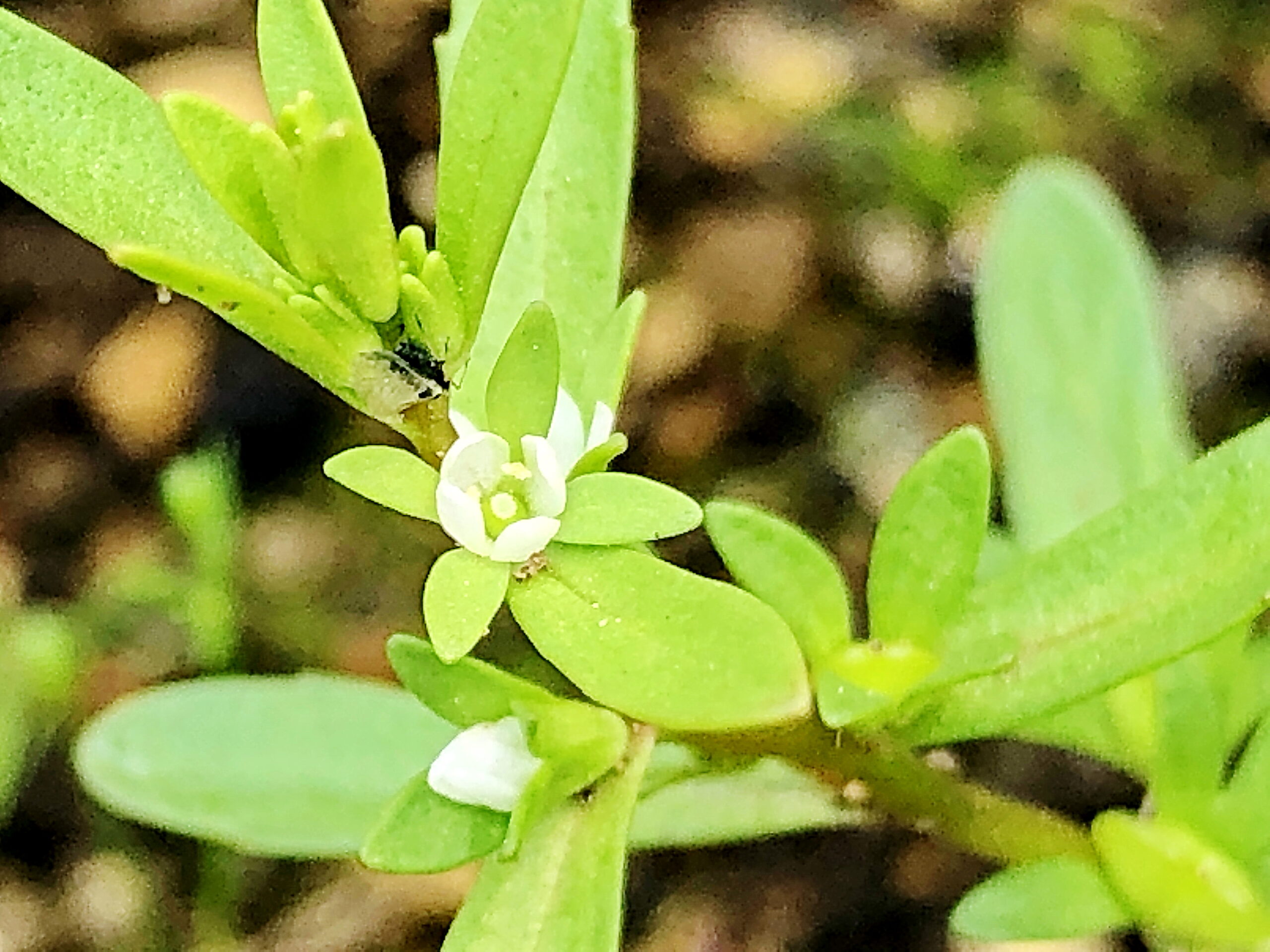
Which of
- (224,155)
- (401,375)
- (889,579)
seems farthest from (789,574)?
(224,155)

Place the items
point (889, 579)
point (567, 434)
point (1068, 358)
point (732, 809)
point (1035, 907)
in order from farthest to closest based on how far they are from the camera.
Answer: point (1068, 358) < point (732, 809) < point (1035, 907) < point (889, 579) < point (567, 434)

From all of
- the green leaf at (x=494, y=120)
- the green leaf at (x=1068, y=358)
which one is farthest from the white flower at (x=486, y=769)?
the green leaf at (x=1068, y=358)

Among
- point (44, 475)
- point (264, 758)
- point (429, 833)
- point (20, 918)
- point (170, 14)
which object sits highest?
point (429, 833)

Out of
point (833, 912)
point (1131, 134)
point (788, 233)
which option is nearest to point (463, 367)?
point (833, 912)

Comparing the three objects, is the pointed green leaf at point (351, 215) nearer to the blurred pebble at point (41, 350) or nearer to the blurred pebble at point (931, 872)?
the blurred pebble at point (931, 872)

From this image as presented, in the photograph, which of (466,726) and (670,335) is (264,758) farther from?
(670,335)

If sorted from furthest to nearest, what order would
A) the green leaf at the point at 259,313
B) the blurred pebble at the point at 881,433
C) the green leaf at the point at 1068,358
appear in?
the blurred pebble at the point at 881,433 → the green leaf at the point at 1068,358 → the green leaf at the point at 259,313
